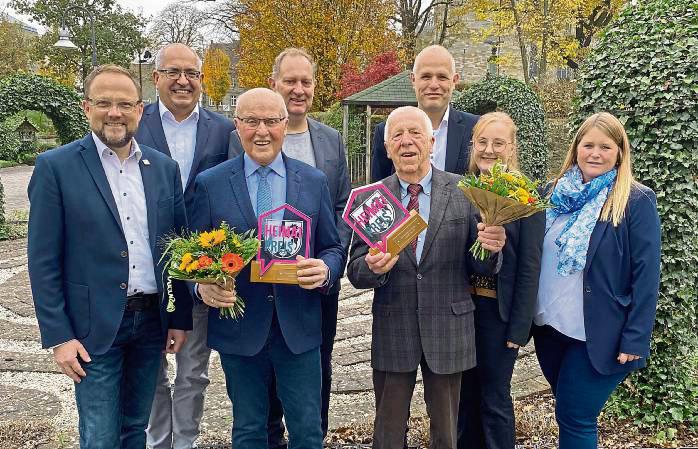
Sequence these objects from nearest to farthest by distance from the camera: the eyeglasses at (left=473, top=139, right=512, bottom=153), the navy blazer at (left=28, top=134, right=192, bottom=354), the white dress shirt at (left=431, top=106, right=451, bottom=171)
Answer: the navy blazer at (left=28, top=134, right=192, bottom=354)
the eyeglasses at (left=473, top=139, right=512, bottom=153)
the white dress shirt at (left=431, top=106, right=451, bottom=171)

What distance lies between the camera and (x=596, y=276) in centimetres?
316

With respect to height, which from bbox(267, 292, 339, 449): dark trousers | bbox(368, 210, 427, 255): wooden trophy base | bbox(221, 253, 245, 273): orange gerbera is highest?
bbox(368, 210, 427, 255): wooden trophy base

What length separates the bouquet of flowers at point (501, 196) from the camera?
2.79m

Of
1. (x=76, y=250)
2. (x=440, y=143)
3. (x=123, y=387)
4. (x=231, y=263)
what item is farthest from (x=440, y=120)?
(x=123, y=387)

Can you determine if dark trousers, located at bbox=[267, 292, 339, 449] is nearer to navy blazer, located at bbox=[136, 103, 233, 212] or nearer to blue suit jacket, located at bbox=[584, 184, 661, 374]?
navy blazer, located at bbox=[136, 103, 233, 212]

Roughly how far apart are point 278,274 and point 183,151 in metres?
1.38

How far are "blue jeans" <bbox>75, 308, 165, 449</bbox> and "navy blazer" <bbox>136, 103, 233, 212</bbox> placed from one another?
0.89 metres

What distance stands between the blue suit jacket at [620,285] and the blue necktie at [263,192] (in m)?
1.79

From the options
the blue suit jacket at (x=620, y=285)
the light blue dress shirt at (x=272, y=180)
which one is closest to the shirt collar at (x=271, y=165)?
the light blue dress shirt at (x=272, y=180)

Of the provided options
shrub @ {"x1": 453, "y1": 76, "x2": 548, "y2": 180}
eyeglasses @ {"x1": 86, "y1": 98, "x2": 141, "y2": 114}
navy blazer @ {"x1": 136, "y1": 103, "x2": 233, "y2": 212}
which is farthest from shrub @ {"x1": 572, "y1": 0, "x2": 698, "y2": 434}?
shrub @ {"x1": 453, "y1": 76, "x2": 548, "y2": 180}

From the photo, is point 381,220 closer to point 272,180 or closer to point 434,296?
point 434,296

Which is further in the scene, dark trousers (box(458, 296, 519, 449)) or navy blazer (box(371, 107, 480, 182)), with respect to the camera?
navy blazer (box(371, 107, 480, 182))

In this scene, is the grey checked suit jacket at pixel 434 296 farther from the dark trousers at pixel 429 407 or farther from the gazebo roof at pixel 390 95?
the gazebo roof at pixel 390 95

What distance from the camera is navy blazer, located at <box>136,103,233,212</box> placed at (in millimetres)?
3751
